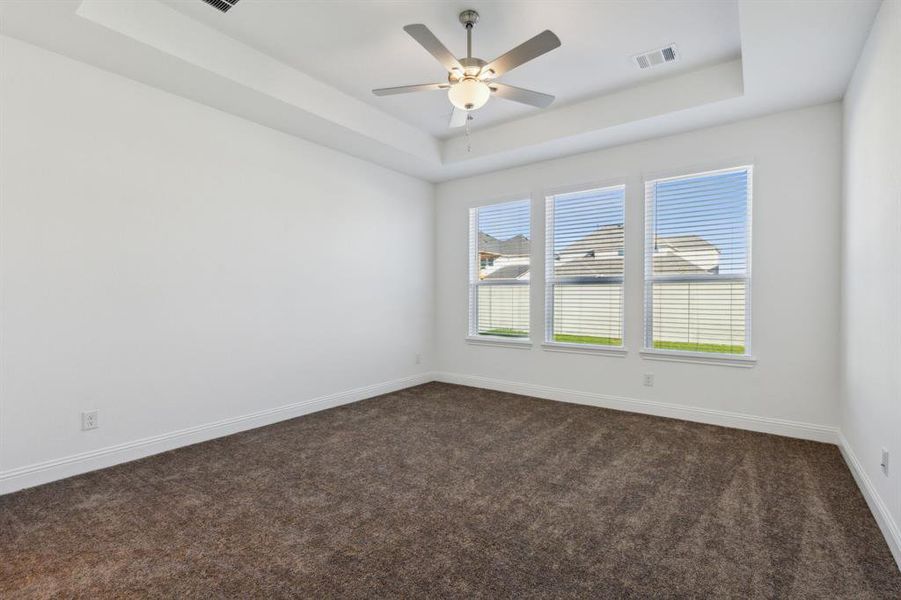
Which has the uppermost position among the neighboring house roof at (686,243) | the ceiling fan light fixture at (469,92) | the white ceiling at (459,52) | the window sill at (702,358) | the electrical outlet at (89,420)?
the white ceiling at (459,52)

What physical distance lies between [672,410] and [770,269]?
1531 millimetres

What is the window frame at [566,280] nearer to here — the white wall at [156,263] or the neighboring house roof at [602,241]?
the neighboring house roof at [602,241]

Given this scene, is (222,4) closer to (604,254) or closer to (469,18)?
(469,18)

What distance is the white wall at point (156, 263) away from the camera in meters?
2.77

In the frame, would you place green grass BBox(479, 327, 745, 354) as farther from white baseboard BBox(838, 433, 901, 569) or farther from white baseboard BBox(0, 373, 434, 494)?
white baseboard BBox(0, 373, 434, 494)

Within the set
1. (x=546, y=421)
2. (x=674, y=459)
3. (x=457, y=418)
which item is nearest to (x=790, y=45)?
(x=674, y=459)

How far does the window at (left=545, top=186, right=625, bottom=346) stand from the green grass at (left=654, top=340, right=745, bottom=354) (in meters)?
0.40

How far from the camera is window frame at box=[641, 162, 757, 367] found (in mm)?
3918

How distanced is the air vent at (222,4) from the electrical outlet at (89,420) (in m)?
2.79

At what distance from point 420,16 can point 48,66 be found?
2394mm

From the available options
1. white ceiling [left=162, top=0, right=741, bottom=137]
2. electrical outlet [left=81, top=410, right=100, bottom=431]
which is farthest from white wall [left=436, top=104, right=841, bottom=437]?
electrical outlet [left=81, top=410, right=100, bottom=431]

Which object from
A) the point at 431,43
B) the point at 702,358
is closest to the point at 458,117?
the point at 431,43

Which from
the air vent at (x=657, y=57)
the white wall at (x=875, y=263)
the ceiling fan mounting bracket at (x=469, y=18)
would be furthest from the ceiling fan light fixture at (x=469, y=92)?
the white wall at (x=875, y=263)

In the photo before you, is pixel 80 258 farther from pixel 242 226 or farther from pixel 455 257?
pixel 455 257
